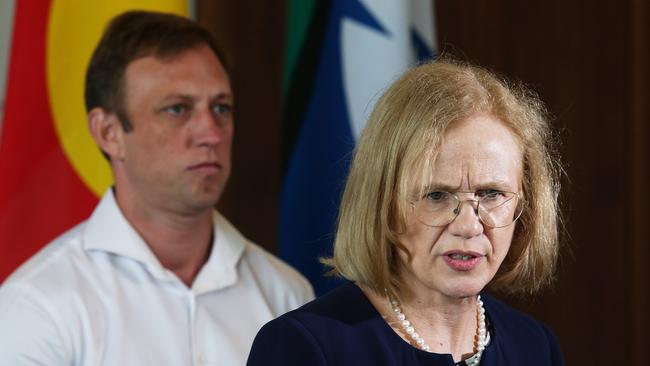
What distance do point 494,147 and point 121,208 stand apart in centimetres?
112

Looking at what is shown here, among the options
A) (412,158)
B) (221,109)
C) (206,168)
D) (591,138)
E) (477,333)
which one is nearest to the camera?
(412,158)

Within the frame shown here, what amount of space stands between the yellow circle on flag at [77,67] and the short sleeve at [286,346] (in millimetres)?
1302

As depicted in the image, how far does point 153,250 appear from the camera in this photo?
2215 millimetres

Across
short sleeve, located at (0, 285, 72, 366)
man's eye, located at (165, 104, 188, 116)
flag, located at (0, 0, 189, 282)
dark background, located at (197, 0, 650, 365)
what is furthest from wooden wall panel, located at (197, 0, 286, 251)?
short sleeve, located at (0, 285, 72, 366)

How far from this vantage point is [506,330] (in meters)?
1.55

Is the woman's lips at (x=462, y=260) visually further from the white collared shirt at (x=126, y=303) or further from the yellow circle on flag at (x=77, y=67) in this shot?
the yellow circle on flag at (x=77, y=67)

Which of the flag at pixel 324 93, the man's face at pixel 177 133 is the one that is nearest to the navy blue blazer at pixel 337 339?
the man's face at pixel 177 133

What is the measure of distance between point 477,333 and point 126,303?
33.2 inches

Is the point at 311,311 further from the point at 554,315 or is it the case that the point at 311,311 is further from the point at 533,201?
the point at 554,315

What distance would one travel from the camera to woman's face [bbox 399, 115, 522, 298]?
4.29 feet

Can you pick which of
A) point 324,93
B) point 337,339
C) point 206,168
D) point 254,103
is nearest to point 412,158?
point 337,339

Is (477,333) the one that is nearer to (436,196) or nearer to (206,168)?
(436,196)

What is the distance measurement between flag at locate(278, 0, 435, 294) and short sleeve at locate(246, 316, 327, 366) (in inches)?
44.3

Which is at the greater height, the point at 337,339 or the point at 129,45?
the point at 129,45
